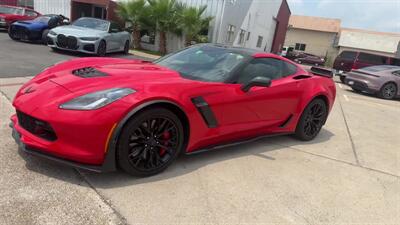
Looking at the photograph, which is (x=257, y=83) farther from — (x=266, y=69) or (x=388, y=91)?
(x=388, y=91)

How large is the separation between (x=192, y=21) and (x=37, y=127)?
50.8 feet

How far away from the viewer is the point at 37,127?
3193 mm

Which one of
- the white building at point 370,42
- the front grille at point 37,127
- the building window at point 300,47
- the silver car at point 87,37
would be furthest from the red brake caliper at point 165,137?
the building window at point 300,47

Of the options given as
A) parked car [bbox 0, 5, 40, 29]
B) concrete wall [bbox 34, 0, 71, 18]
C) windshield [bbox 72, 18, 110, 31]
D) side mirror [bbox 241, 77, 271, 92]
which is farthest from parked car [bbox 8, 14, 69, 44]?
side mirror [bbox 241, 77, 271, 92]

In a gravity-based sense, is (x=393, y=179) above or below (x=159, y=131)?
below

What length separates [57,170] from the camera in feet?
11.2

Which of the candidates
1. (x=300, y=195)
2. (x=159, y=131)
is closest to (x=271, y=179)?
(x=300, y=195)

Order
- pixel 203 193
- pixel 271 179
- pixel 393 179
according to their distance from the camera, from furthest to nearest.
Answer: pixel 393 179 → pixel 271 179 → pixel 203 193

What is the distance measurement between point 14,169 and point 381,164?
4498 millimetres

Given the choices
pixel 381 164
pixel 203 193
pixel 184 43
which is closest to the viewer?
pixel 203 193

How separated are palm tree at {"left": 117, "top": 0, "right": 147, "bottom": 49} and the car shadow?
1486 centimetres

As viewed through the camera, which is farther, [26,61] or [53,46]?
[53,46]

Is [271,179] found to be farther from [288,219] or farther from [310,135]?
[310,135]

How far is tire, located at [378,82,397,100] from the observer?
13.9 m
